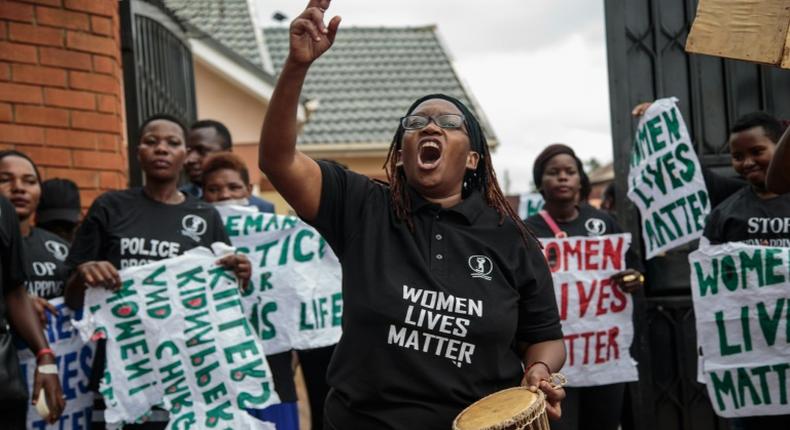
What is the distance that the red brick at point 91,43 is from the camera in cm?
683

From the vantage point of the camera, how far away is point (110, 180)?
22.9 feet

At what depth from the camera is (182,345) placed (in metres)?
5.55

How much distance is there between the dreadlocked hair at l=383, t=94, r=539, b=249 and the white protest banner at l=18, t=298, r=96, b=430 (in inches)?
101

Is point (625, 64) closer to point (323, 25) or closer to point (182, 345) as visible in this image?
point (182, 345)

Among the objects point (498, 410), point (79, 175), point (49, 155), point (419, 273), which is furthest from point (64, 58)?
point (498, 410)

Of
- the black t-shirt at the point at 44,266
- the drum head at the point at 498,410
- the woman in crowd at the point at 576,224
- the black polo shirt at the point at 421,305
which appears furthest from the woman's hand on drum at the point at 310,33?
the woman in crowd at the point at 576,224

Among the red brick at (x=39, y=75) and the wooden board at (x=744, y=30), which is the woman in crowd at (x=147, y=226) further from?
the wooden board at (x=744, y=30)

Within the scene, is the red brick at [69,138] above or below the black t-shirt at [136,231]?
above

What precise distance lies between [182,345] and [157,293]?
307 mm

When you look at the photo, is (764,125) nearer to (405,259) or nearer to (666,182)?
(666,182)

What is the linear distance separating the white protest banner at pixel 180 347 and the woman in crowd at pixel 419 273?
211cm

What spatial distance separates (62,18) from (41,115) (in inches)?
25.3

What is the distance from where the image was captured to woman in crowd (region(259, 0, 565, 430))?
10.8 ft

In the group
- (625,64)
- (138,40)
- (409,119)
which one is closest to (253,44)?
(138,40)
